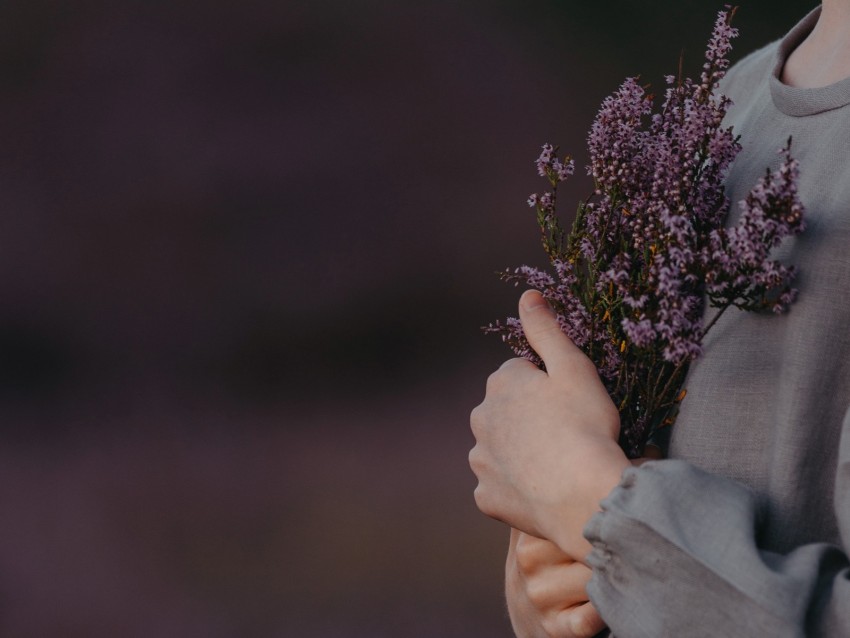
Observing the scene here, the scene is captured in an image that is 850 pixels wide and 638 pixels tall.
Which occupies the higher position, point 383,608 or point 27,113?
point 27,113

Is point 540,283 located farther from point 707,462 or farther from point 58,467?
point 58,467

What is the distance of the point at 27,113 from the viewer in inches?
152

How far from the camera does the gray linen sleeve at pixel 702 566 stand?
2.04ft

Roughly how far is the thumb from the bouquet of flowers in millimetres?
20

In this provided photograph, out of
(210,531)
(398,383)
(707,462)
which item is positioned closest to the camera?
(707,462)

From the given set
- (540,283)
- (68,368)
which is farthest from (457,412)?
(540,283)

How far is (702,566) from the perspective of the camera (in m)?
0.64

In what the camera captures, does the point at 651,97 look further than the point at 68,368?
No

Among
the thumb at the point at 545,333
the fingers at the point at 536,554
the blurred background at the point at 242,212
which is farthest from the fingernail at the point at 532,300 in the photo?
the blurred background at the point at 242,212

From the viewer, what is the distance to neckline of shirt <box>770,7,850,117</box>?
2.62ft

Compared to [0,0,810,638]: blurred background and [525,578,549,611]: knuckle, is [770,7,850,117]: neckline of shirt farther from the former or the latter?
[0,0,810,638]: blurred background

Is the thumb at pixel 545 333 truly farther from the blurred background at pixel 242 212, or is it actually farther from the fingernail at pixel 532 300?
the blurred background at pixel 242 212

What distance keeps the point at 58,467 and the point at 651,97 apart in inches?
144

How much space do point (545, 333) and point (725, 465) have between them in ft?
0.63
